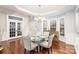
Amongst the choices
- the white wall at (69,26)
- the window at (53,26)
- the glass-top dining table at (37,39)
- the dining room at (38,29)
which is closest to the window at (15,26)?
the dining room at (38,29)

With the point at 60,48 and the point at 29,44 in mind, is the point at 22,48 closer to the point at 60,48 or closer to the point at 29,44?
the point at 29,44

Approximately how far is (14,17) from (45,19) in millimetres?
727

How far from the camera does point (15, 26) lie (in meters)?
2.18

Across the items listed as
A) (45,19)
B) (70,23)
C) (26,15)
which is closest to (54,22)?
(45,19)

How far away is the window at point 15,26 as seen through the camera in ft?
6.98

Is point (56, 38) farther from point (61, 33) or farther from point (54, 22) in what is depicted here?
point (54, 22)

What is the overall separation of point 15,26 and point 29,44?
549mm

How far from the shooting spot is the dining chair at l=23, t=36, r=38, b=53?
7.09 feet

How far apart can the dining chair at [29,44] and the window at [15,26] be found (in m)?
0.20

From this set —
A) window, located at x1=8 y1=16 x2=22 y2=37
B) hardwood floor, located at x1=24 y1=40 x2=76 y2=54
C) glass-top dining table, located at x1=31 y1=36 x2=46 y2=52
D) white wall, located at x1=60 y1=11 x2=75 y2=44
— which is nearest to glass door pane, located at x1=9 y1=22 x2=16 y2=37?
window, located at x1=8 y1=16 x2=22 y2=37

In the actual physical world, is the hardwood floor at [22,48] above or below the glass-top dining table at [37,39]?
below

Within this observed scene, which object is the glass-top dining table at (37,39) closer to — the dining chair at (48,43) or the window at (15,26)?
the dining chair at (48,43)

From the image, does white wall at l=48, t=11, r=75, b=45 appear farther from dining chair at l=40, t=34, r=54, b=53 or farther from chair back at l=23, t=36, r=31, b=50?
chair back at l=23, t=36, r=31, b=50

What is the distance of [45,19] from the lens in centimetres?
213
